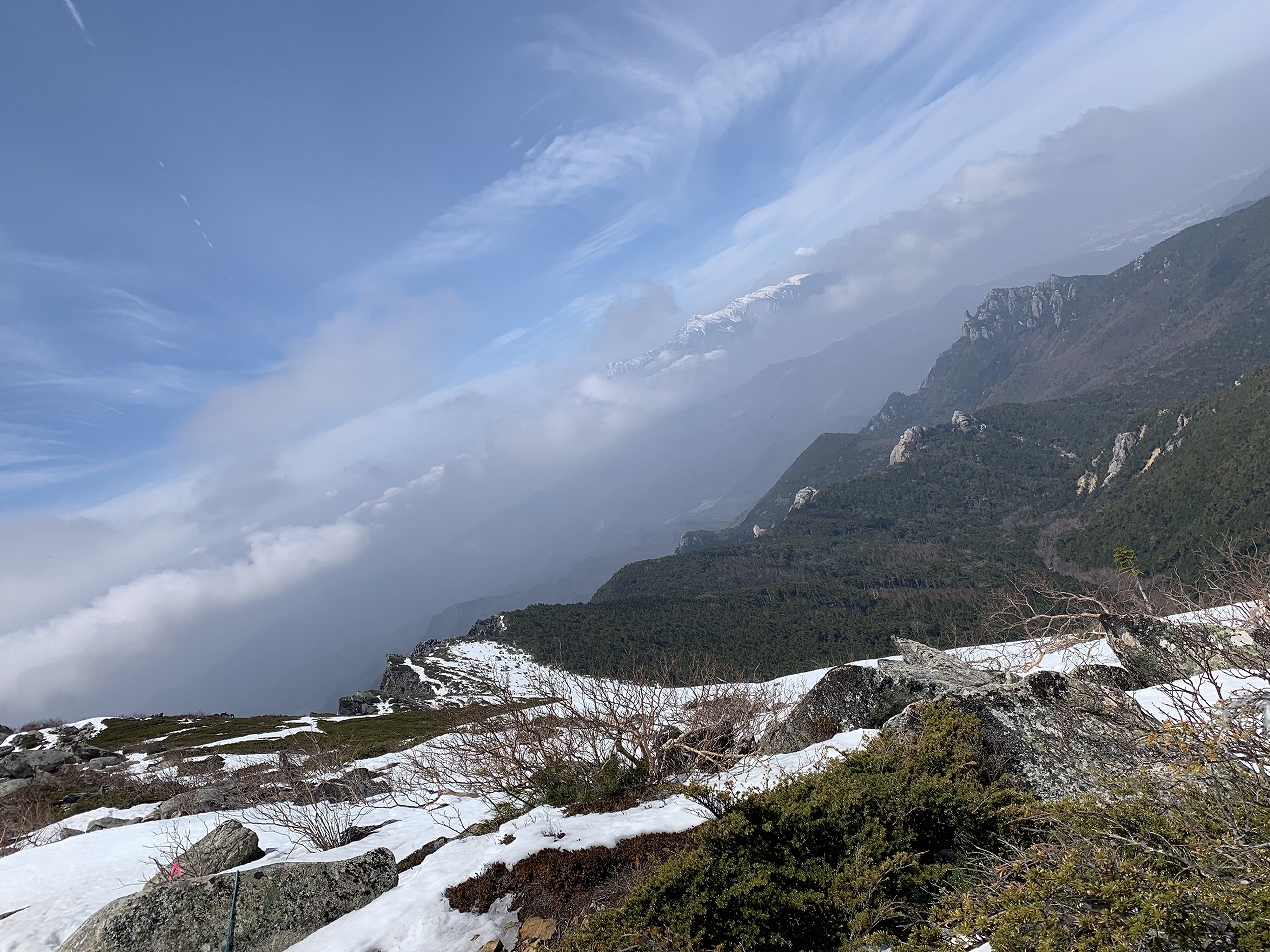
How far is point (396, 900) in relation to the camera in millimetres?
8609

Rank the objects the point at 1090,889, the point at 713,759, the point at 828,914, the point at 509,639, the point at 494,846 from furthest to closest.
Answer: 1. the point at 509,639
2. the point at 713,759
3. the point at 494,846
4. the point at 828,914
5. the point at 1090,889

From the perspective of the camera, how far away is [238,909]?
29.8 ft

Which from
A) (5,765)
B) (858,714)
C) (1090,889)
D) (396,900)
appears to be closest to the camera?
(1090,889)

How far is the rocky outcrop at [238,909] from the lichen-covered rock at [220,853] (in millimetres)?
3191

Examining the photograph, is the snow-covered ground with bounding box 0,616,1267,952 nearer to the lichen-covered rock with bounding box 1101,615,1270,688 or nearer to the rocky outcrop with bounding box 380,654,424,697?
the lichen-covered rock with bounding box 1101,615,1270,688

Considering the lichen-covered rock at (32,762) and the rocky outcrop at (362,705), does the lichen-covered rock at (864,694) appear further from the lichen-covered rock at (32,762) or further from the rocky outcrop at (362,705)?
the rocky outcrop at (362,705)

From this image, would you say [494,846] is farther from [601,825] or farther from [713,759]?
[713,759]

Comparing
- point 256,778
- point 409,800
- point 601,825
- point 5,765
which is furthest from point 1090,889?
point 5,765

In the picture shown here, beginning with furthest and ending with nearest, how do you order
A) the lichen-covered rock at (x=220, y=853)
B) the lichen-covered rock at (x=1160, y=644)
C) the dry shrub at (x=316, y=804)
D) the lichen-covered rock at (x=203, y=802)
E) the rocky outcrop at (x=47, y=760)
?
the rocky outcrop at (x=47, y=760) → the lichen-covered rock at (x=203, y=802) → the dry shrub at (x=316, y=804) → the lichen-covered rock at (x=220, y=853) → the lichen-covered rock at (x=1160, y=644)

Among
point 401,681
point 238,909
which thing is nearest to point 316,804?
point 238,909

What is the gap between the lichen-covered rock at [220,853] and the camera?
40.5ft

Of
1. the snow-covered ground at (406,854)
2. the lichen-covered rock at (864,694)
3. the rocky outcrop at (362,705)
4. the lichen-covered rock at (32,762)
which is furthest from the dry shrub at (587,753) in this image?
the rocky outcrop at (362,705)

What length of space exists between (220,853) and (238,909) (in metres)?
5.08

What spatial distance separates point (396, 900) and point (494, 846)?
1704 millimetres
